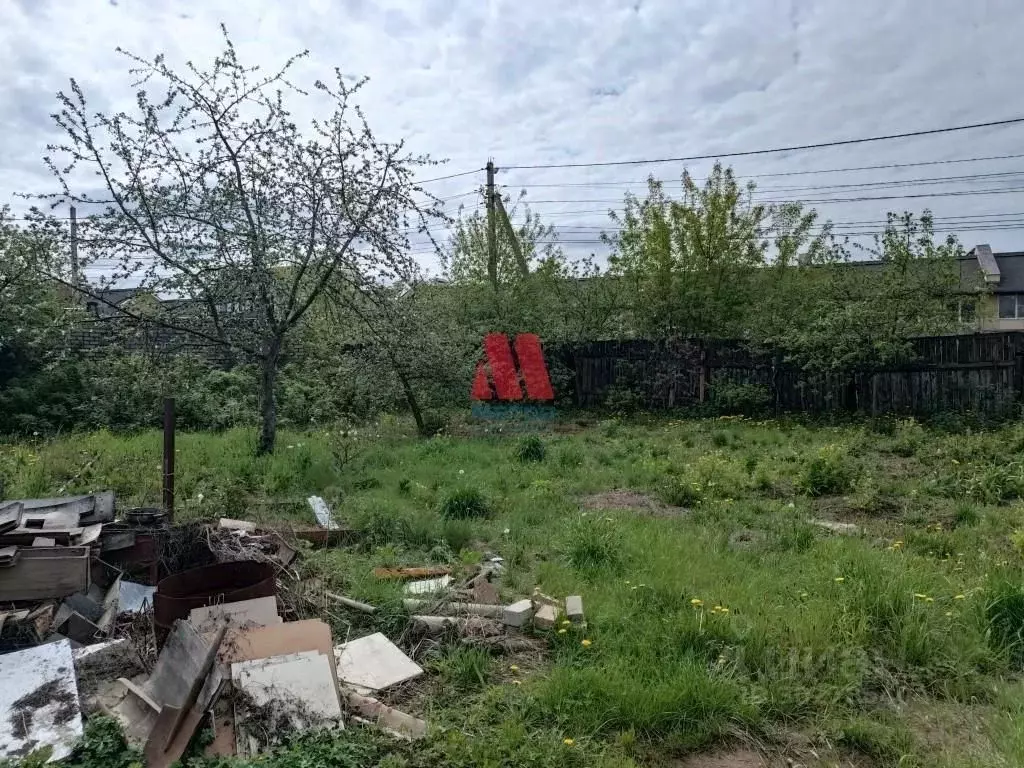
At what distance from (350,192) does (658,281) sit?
696 cm

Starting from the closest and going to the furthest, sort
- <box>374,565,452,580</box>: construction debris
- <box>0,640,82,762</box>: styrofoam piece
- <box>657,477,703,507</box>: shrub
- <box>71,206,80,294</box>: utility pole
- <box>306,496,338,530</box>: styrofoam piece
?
<box>0,640,82,762</box>: styrofoam piece → <box>374,565,452,580</box>: construction debris → <box>306,496,338,530</box>: styrofoam piece → <box>657,477,703,507</box>: shrub → <box>71,206,80,294</box>: utility pole

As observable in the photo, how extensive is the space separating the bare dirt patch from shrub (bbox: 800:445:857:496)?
4.61 ft

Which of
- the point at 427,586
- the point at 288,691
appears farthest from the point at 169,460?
the point at 288,691

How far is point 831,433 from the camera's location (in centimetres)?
973

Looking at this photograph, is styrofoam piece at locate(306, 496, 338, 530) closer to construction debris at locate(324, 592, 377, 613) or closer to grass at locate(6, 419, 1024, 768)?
grass at locate(6, 419, 1024, 768)

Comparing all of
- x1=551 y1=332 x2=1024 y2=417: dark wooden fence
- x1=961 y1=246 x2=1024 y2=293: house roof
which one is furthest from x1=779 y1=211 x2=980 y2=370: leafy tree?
x1=961 y1=246 x2=1024 y2=293: house roof

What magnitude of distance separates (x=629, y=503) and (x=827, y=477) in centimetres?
199

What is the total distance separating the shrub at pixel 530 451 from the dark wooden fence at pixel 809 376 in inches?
207

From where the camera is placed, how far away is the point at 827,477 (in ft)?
21.8

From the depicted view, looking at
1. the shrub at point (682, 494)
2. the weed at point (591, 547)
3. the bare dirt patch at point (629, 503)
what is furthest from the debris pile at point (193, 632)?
the shrub at point (682, 494)

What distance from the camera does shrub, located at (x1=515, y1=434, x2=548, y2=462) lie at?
27.0ft

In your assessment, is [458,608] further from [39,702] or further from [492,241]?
[492,241]

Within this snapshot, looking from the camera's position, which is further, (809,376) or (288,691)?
(809,376)

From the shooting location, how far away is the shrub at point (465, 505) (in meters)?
5.84
